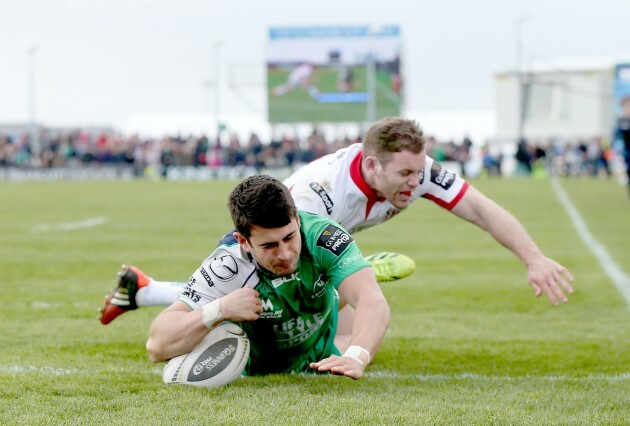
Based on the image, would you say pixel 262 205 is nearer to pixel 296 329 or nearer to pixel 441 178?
pixel 296 329

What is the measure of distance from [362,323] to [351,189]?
169cm

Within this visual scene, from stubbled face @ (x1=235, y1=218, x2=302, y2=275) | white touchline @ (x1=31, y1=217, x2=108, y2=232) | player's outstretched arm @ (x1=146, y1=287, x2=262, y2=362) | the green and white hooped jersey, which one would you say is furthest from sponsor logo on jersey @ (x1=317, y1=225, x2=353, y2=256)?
white touchline @ (x1=31, y1=217, x2=108, y2=232)

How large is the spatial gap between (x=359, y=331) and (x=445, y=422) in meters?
0.55

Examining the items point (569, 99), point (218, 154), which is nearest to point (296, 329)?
point (218, 154)

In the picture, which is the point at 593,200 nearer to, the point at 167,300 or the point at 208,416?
the point at 167,300

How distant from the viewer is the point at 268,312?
493 centimetres

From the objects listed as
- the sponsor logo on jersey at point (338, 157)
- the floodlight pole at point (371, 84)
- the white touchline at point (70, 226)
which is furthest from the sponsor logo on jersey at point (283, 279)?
the floodlight pole at point (371, 84)

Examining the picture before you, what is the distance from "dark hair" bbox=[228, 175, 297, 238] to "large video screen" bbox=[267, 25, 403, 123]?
43.8 m

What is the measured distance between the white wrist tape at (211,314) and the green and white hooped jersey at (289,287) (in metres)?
0.16

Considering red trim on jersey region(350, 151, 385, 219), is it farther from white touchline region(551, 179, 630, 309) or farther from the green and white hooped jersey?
white touchline region(551, 179, 630, 309)

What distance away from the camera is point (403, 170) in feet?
18.7

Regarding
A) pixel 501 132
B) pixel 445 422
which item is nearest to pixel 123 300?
pixel 445 422

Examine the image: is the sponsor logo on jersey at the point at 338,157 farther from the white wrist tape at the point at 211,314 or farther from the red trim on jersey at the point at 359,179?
the white wrist tape at the point at 211,314

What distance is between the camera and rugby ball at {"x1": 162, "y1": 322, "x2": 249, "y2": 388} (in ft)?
15.9
